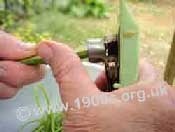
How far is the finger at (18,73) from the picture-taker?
0.64 meters

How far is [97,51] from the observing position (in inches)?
23.0

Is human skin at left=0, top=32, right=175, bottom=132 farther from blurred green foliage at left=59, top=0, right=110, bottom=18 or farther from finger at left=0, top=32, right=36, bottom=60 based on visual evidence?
blurred green foliage at left=59, top=0, right=110, bottom=18

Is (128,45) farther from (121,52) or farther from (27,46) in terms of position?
(27,46)

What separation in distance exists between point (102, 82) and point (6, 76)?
15cm

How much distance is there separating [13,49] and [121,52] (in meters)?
0.19

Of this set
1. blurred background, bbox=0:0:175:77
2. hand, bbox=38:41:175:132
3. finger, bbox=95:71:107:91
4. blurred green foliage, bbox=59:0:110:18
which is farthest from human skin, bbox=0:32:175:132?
blurred green foliage, bbox=59:0:110:18

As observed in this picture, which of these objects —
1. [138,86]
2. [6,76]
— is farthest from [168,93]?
[6,76]

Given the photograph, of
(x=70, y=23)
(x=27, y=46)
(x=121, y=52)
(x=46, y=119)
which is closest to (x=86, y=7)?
(x=70, y=23)

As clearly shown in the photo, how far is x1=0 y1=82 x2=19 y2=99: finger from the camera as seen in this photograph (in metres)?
0.69

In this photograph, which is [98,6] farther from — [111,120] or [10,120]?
[111,120]

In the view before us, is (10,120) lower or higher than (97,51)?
lower

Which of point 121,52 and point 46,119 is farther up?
point 121,52

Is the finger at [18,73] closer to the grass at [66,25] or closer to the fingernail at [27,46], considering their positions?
the fingernail at [27,46]

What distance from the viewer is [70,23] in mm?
1963
